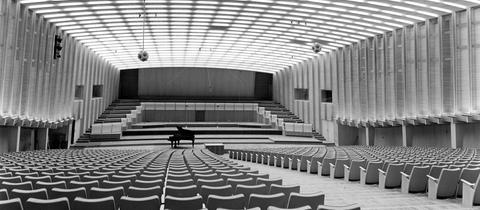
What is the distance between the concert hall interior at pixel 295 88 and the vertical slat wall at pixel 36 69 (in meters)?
0.11

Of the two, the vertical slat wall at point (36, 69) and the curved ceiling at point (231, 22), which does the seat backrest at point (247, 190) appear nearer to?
the vertical slat wall at point (36, 69)

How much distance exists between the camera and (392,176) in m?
8.34

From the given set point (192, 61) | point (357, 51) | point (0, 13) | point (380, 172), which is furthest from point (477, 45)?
point (192, 61)

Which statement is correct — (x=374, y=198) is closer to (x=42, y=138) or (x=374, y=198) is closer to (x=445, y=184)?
(x=445, y=184)

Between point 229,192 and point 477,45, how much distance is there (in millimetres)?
21807

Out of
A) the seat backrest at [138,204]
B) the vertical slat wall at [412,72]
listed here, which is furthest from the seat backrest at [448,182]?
the vertical slat wall at [412,72]

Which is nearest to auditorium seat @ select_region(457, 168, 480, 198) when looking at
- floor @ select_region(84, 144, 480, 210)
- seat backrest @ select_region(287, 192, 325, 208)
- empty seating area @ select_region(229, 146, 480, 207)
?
empty seating area @ select_region(229, 146, 480, 207)

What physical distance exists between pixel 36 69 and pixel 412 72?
2524cm

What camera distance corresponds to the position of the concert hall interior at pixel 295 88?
998 centimetres

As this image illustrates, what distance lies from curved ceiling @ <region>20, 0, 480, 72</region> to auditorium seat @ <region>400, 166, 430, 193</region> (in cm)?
1718

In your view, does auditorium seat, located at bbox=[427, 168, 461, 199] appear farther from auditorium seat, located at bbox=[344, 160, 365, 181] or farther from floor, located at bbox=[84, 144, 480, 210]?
auditorium seat, located at bbox=[344, 160, 365, 181]

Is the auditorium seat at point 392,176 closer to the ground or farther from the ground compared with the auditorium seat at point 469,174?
closer to the ground

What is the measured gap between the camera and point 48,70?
2581 cm

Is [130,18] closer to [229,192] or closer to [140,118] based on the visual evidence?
[140,118]
